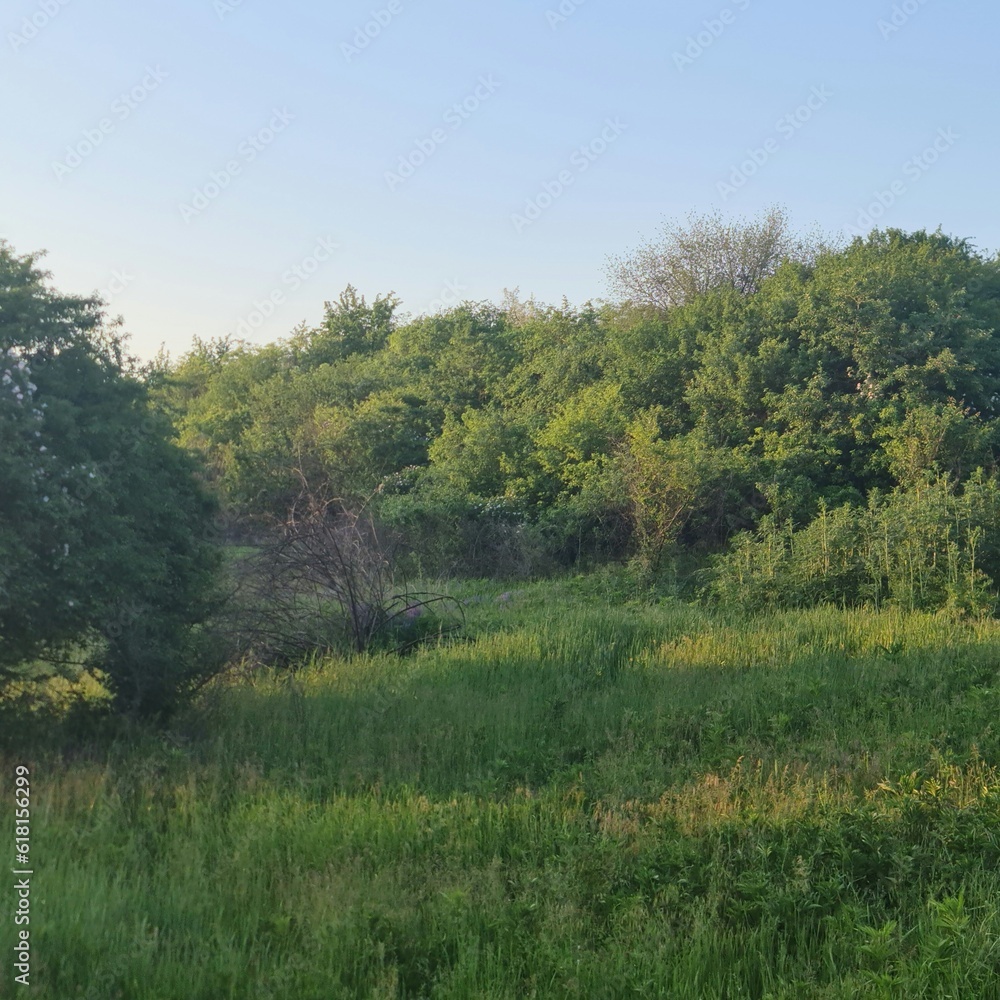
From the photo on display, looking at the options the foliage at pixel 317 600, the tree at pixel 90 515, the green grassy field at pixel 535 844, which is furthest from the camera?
the foliage at pixel 317 600

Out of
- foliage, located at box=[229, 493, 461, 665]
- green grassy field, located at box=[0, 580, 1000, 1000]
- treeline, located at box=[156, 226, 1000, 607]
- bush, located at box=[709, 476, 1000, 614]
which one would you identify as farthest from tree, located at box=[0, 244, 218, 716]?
bush, located at box=[709, 476, 1000, 614]

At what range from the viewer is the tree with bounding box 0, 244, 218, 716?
22.0ft

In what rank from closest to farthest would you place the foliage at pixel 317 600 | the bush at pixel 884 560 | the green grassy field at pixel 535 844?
the green grassy field at pixel 535 844 → the foliage at pixel 317 600 → the bush at pixel 884 560

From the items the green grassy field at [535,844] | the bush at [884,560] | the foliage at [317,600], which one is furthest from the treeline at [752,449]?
the green grassy field at [535,844]

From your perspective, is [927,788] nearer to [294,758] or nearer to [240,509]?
[294,758]

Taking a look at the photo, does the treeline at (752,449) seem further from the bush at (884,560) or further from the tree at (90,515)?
the tree at (90,515)

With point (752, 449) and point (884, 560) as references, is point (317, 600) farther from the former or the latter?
point (752, 449)

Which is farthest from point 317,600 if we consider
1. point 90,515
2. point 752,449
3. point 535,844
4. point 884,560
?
point 752,449

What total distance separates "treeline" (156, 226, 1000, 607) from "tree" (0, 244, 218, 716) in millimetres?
7423

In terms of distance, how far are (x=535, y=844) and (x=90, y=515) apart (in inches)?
164

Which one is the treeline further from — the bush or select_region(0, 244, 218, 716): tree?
select_region(0, 244, 218, 716): tree

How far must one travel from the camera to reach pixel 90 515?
7.13 metres

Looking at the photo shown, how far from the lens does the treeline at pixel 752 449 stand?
48.6 feet

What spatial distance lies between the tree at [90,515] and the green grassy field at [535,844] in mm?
721
